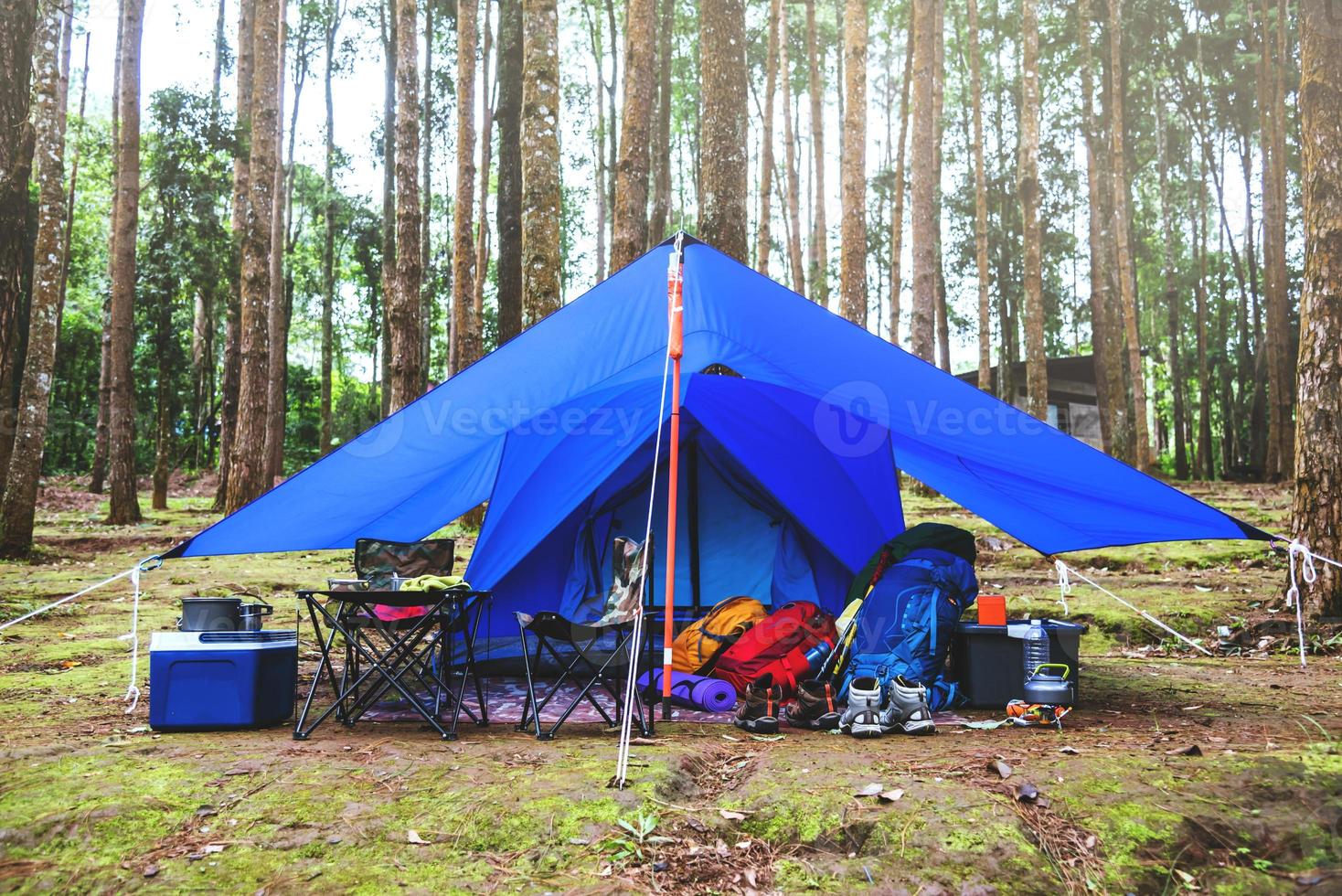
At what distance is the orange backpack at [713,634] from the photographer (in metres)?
4.48

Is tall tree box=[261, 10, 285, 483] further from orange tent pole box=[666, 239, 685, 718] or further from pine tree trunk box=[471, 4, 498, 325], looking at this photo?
orange tent pole box=[666, 239, 685, 718]

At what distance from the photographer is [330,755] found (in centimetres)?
302

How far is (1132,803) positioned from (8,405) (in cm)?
781

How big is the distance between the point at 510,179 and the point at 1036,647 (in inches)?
267

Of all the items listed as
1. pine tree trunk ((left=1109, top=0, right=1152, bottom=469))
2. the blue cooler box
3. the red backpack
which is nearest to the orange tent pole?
the red backpack

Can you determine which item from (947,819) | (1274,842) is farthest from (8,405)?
(1274,842)

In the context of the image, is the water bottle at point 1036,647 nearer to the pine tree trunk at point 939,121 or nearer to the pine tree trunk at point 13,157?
the pine tree trunk at point 13,157

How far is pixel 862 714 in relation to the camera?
3.48 m

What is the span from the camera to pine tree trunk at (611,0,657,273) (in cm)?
696

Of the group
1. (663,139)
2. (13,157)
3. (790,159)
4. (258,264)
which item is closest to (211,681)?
(13,157)

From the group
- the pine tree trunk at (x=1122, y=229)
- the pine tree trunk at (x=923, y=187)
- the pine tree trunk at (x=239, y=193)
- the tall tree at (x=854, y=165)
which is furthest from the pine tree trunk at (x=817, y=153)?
the pine tree trunk at (x=239, y=193)

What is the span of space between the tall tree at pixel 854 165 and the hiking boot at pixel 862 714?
558 centimetres

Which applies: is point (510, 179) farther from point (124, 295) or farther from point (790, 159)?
point (790, 159)

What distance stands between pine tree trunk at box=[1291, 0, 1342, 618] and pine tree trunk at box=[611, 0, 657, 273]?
4.05 metres
